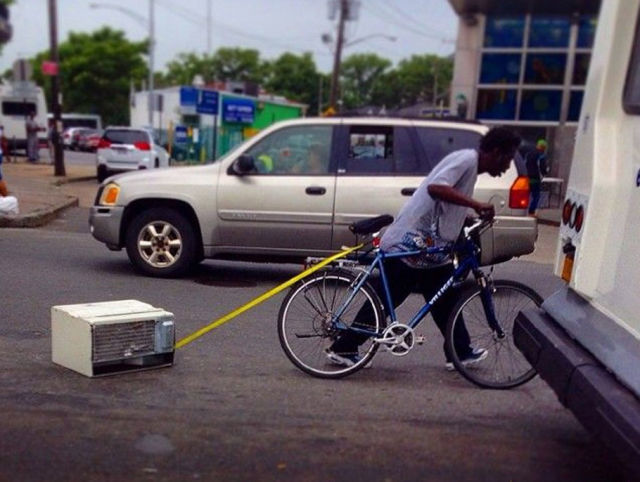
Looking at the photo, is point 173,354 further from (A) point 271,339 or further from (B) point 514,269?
(B) point 514,269

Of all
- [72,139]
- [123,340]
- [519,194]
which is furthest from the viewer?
[72,139]

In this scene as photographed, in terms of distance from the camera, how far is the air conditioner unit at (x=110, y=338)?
5074 millimetres

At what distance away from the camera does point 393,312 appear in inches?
205

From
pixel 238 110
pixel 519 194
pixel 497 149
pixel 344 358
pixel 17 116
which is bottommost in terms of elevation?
pixel 17 116

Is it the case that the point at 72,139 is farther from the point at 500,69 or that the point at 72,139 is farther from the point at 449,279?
the point at 449,279

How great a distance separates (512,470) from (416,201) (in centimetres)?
191

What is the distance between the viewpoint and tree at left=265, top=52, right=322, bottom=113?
9975 cm

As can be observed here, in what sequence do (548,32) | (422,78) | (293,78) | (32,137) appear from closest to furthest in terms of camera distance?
(548,32) → (32,137) → (293,78) → (422,78)

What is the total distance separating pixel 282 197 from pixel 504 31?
1823 cm

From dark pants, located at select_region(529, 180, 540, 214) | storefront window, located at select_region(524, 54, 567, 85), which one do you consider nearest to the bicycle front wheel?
dark pants, located at select_region(529, 180, 540, 214)

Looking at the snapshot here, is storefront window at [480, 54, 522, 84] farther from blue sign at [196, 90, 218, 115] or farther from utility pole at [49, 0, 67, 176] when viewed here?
utility pole at [49, 0, 67, 176]

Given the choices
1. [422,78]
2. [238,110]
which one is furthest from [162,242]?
[422,78]

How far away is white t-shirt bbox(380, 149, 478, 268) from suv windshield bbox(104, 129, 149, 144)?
2004 centimetres

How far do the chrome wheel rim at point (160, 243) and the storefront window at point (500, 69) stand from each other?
1838cm
